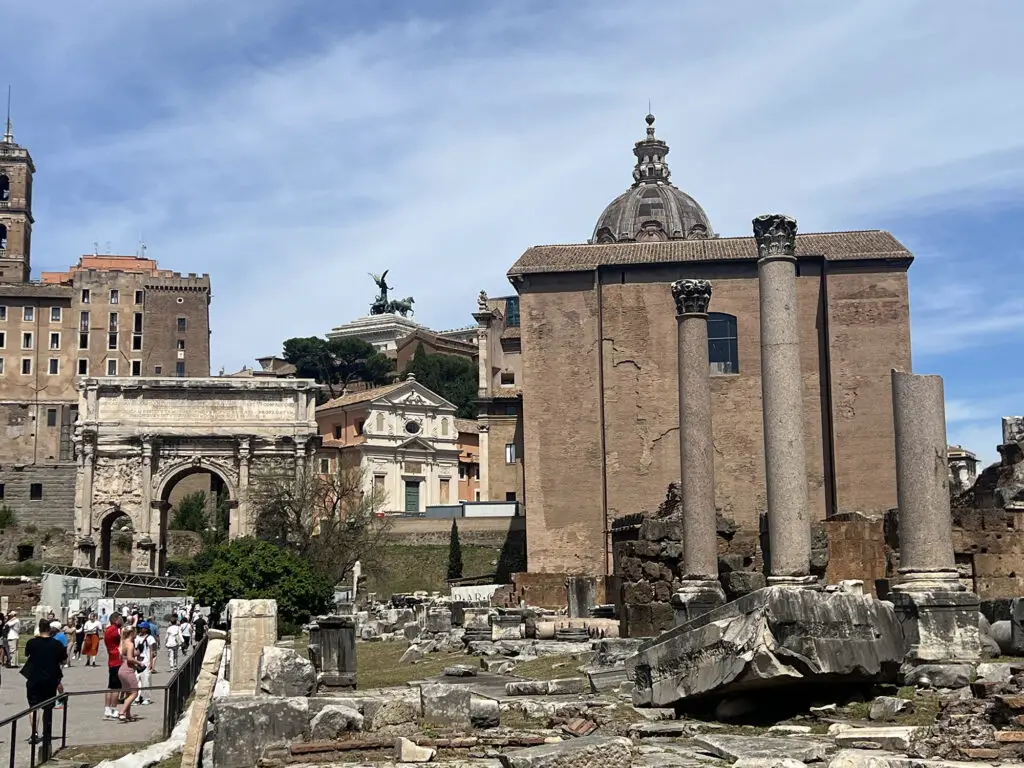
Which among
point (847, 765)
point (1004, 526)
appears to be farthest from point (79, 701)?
point (1004, 526)

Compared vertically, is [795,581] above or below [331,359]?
below

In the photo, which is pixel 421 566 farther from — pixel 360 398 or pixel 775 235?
pixel 775 235

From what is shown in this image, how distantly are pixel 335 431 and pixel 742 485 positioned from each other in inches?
1279

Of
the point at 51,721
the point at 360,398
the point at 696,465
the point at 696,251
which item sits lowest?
the point at 51,721

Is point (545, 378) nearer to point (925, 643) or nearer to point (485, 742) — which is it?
point (925, 643)

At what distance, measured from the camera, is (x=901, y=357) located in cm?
3381

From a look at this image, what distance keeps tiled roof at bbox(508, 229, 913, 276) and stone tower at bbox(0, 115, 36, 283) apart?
53.4 metres

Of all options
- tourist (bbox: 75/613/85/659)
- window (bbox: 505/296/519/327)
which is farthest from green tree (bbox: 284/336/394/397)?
tourist (bbox: 75/613/85/659)

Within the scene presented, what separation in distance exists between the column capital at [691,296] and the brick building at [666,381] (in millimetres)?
16697

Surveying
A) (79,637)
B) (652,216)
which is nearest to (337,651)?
(79,637)

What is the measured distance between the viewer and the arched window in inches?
1369

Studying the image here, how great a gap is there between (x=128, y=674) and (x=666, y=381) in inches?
850

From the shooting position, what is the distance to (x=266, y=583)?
2777 centimetres

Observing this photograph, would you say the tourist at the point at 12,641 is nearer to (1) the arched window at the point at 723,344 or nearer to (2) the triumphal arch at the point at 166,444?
(1) the arched window at the point at 723,344
